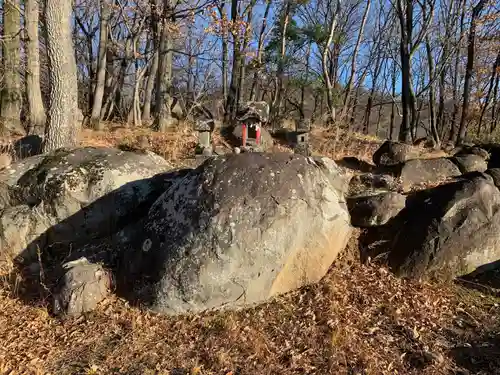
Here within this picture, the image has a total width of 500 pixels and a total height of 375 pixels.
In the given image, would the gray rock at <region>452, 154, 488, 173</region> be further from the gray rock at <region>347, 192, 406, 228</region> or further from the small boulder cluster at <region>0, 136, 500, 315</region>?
the gray rock at <region>347, 192, 406, 228</region>

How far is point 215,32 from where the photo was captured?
11.5 metres

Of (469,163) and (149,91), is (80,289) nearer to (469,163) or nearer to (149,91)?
(469,163)

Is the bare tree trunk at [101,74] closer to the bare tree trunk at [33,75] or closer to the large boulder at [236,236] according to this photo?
the bare tree trunk at [33,75]

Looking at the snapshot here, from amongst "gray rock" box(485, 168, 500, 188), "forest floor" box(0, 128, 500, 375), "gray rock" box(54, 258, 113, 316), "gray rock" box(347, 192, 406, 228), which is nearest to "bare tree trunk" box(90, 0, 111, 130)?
"gray rock" box(54, 258, 113, 316)

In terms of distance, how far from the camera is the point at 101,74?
1250 centimetres

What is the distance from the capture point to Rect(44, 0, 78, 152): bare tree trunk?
7219mm

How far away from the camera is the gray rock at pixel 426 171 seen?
277 inches

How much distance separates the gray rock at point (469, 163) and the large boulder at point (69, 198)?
5858 millimetres

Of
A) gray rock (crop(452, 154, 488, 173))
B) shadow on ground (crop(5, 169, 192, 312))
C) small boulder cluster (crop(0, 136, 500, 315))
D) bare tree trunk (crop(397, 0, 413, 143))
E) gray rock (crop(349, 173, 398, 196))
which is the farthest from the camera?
bare tree trunk (crop(397, 0, 413, 143))

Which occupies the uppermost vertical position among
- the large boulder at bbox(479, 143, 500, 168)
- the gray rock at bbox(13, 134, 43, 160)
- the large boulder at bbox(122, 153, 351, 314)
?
the large boulder at bbox(479, 143, 500, 168)

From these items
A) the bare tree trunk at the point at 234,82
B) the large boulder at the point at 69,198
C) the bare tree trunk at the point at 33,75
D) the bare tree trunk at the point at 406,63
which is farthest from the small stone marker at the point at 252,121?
the bare tree trunk at the point at 406,63

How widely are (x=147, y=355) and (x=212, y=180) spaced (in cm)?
221

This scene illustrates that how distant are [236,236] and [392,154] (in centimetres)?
494

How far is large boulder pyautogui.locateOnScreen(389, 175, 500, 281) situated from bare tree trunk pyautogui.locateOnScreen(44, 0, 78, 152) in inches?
255
